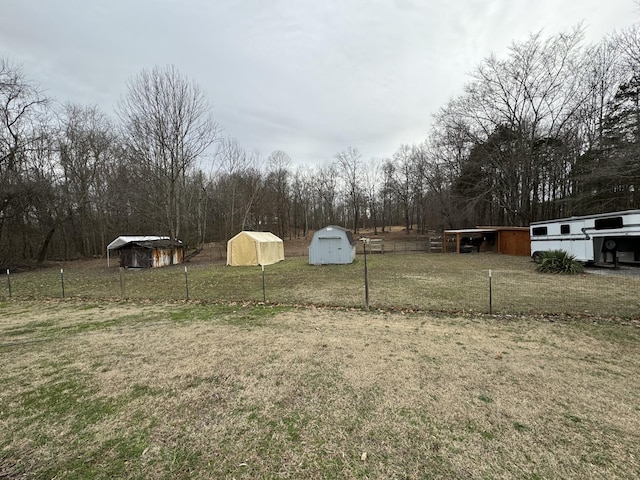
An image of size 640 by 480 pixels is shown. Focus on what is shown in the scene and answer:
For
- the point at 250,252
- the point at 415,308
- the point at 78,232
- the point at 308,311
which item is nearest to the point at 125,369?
the point at 308,311

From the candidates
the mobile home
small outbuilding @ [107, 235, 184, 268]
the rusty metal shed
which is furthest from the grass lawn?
the rusty metal shed

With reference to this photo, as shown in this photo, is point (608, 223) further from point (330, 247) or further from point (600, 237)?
point (330, 247)

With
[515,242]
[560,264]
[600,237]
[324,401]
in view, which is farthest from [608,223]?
[324,401]

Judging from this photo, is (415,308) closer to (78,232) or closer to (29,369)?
(29,369)

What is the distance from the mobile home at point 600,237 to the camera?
12.6m

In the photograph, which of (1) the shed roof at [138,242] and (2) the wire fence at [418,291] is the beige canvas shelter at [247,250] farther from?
(2) the wire fence at [418,291]

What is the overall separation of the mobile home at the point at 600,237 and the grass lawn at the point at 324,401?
10.00m

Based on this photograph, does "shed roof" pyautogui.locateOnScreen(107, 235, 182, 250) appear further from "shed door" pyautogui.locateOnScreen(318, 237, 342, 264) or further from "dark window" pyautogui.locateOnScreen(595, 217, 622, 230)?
"dark window" pyautogui.locateOnScreen(595, 217, 622, 230)

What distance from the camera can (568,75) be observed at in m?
23.1

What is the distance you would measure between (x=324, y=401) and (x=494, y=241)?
2863cm

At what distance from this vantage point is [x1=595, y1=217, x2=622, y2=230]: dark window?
1284 centimetres

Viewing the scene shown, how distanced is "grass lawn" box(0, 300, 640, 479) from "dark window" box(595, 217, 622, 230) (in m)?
10.2

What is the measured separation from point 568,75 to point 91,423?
111 feet

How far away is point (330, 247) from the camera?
1970 cm
